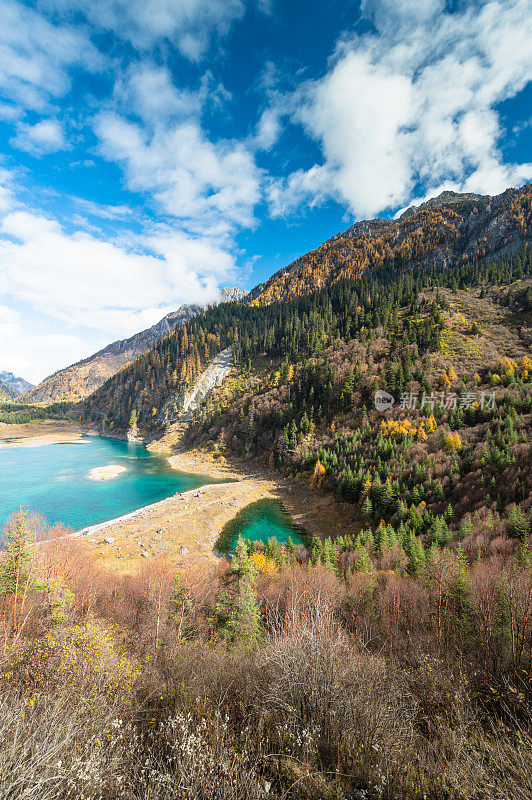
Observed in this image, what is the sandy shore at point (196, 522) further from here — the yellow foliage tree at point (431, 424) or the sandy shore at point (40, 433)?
the sandy shore at point (40, 433)

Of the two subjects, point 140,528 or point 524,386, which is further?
point 524,386

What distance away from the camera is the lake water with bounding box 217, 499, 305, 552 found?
121ft

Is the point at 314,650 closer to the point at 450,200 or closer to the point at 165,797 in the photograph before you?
the point at 165,797

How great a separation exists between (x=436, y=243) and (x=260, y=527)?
591ft

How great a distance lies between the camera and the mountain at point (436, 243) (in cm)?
12769

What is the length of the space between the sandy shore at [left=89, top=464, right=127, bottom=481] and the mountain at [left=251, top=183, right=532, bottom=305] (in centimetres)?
13535

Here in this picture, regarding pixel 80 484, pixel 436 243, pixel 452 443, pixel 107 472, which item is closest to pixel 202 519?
pixel 80 484

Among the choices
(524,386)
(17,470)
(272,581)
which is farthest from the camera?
(17,470)

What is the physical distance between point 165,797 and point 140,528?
36253mm

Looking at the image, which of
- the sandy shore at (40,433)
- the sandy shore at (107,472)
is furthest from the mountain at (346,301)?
the sandy shore at (107,472)

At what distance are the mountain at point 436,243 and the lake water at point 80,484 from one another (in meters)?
132

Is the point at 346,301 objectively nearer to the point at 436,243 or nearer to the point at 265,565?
the point at 436,243

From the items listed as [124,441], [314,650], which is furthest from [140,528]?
[124,441]

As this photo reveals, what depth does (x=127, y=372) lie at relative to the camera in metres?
168
